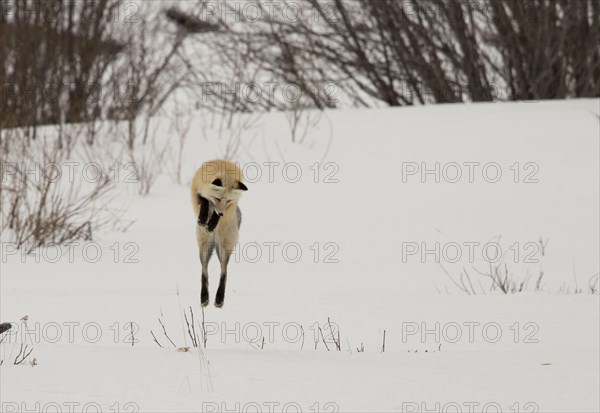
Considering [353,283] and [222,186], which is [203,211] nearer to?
[222,186]

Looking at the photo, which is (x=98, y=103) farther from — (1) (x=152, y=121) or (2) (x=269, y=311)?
(2) (x=269, y=311)

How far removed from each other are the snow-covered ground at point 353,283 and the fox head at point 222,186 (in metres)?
0.66

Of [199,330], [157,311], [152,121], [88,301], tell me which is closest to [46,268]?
[88,301]

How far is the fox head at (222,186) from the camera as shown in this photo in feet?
9.40

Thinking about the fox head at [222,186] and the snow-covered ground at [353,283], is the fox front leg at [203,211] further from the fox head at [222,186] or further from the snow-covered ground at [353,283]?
the snow-covered ground at [353,283]

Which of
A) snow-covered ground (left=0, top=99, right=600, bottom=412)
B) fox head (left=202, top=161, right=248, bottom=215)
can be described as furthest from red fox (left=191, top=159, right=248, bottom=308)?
snow-covered ground (left=0, top=99, right=600, bottom=412)

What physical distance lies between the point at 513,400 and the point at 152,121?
975 centimetres

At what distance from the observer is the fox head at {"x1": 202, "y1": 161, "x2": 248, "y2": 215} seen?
2.87m

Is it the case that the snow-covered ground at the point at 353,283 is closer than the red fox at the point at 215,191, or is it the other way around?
the red fox at the point at 215,191

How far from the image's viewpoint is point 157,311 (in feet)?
16.1

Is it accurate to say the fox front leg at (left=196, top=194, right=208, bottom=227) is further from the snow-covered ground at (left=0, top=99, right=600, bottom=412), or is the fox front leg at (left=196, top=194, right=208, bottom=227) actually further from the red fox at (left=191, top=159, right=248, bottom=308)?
the snow-covered ground at (left=0, top=99, right=600, bottom=412)

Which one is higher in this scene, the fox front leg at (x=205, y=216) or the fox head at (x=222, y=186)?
the fox head at (x=222, y=186)

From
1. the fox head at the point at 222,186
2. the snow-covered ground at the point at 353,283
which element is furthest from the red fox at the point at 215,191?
the snow-covered ground at the point at 353,283

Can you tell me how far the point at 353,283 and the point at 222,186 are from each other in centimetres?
376
